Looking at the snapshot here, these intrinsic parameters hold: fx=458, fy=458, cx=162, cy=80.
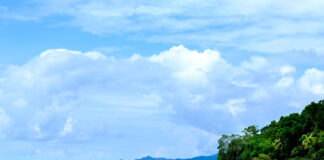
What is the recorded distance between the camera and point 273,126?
92500 millimetres

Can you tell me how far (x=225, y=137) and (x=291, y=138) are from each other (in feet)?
92.2

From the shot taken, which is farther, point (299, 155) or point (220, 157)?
point (220, 157)

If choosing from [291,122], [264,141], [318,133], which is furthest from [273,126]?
[318,133]

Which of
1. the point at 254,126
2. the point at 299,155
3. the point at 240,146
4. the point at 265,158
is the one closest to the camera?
the point at 299,155

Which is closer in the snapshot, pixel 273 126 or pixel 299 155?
pixel 299 155

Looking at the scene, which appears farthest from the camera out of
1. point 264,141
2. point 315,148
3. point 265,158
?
point 264,141

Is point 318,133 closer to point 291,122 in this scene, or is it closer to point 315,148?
point 315,148

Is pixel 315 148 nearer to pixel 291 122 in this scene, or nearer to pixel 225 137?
pixel 291 122

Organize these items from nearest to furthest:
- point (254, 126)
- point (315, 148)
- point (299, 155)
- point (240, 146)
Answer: point (315, 148), point (299, 155), point (240, 146), point (254, 126)

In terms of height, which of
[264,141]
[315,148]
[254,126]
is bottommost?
[315,148]

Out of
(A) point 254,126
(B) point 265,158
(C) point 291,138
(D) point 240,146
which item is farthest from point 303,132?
(A) point 254,126

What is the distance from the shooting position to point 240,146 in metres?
103

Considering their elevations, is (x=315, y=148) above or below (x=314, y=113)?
below

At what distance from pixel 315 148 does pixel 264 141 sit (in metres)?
17.9
